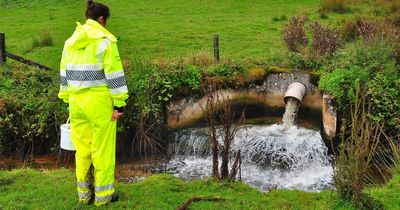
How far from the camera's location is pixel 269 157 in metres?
9.78

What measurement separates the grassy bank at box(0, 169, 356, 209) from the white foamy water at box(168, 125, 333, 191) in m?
1.60

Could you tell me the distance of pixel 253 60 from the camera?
12391mm

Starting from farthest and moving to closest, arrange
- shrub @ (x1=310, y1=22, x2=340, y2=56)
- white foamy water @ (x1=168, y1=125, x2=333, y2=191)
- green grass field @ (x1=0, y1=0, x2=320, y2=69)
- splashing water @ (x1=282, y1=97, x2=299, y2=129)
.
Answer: green grass field @ (x1=0, y1=0, x2=320, y2=69) → shrub @ (x1=310, y1=22, x2=340, y2=56) → splashing water @ (x1=282, y1=97, x2=299, y2=129) → white foamy water @ (x1=168, y1=125, x2=333, y2=191)

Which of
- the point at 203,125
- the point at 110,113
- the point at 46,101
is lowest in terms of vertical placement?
the point at 203,125

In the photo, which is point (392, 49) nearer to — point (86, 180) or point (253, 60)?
point (253, 60)

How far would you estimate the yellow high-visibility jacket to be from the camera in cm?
593

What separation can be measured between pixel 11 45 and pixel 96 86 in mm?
→ 11669

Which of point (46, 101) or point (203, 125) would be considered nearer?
point (46, 101)

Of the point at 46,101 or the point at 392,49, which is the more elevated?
the point at 392,49

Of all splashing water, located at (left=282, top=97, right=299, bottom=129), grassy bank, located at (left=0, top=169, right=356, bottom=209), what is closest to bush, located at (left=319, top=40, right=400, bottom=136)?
splashing water, located at (left=282, top=97, right=299, bottom=129)

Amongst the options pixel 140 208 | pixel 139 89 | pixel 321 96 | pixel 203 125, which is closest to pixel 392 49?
pixel 321 96

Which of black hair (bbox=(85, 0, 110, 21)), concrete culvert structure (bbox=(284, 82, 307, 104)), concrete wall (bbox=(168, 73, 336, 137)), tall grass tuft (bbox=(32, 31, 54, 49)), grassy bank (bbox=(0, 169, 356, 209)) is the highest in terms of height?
black hair (bbox=(85, 0, 110, 21))

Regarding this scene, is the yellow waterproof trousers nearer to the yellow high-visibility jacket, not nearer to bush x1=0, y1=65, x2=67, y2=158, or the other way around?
the yellow high-visibility jacket

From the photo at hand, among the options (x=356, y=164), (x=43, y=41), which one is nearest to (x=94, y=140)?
(x=356, y=164)
